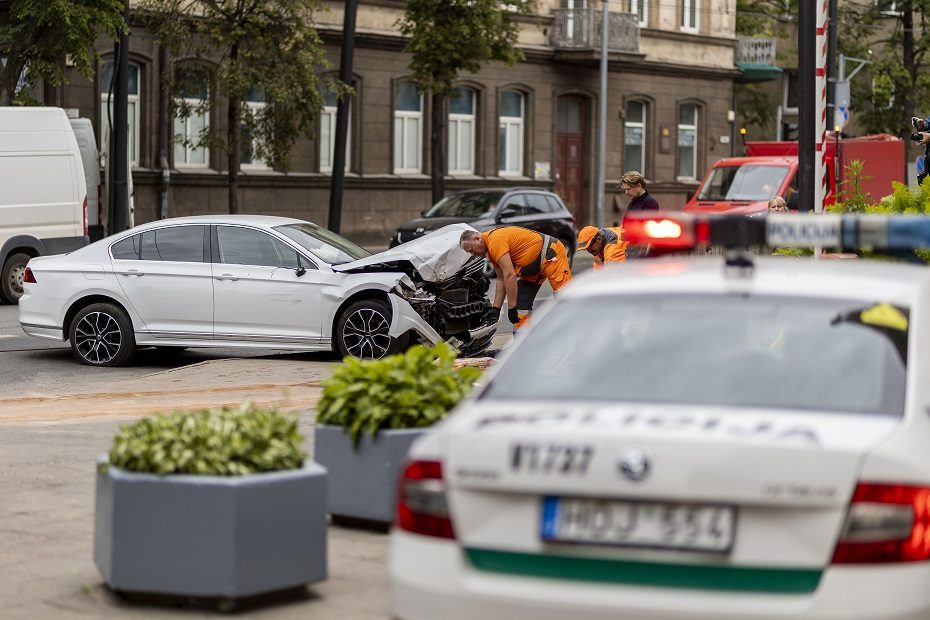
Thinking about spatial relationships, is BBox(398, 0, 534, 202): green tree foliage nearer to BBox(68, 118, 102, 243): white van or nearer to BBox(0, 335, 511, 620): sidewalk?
BBox(68, 118, 102, 243): white van

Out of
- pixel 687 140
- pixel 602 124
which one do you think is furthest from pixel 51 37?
pixel 687 140

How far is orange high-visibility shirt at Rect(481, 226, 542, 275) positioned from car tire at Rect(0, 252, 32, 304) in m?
10.3

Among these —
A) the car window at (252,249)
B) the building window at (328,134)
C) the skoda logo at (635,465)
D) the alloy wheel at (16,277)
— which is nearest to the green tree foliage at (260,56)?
the building window at (328,134)

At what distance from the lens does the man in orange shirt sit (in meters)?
14.5

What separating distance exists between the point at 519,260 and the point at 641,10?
33597 mm

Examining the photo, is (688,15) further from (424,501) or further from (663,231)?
(424,501)

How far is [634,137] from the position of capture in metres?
46.8

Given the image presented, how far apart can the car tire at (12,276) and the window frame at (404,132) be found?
1686cm

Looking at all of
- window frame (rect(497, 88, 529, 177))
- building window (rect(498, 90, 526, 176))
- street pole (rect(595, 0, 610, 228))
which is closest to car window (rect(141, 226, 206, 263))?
window frame (rect(497, 88, 529, 177))

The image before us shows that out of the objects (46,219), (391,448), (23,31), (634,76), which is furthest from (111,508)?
(634,76)

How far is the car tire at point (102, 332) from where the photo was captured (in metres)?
16.0

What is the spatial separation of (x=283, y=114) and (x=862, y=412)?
26405mm

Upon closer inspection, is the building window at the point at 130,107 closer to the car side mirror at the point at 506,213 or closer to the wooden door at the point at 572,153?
the car side mirror at the point at 506,213

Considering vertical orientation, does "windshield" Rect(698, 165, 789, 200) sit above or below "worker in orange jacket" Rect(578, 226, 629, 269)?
above
